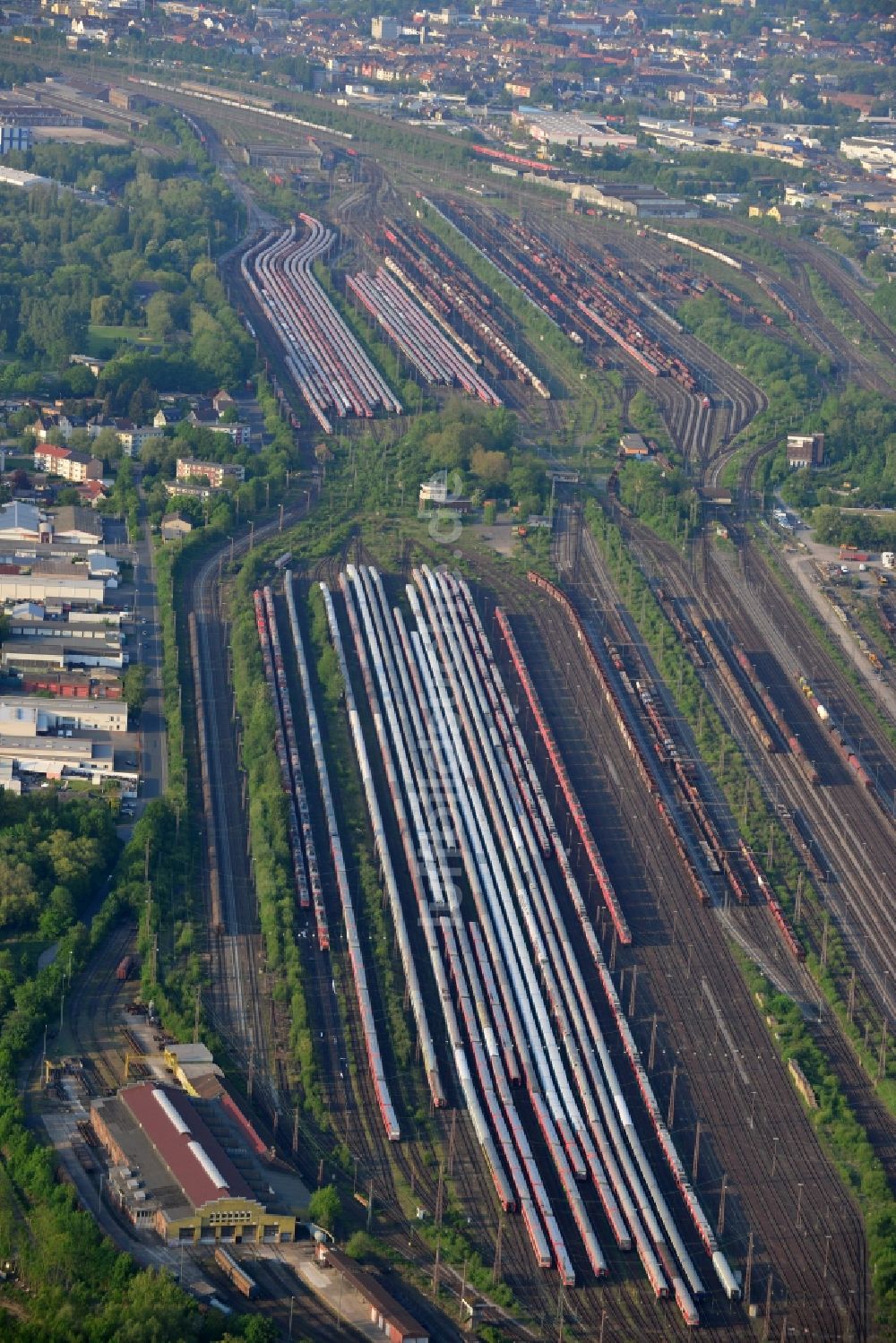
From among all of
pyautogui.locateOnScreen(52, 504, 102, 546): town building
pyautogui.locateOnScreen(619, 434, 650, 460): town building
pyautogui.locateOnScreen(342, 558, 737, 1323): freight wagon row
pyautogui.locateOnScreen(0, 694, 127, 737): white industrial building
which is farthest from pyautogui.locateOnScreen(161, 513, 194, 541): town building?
pyautogui.locateOnScreen(619, 434, 650, 460): town building

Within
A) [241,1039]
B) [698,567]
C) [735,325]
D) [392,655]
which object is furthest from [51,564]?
[735,325]

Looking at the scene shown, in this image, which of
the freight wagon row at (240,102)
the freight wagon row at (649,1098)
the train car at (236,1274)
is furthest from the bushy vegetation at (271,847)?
the freight wagon row at (240,102)

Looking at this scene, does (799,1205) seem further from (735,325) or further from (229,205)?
(229,205)

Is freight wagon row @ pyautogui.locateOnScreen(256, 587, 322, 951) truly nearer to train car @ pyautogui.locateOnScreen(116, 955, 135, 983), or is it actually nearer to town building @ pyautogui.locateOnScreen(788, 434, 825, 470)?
train car @ pyautogui.locateOnScreen(116, 955, 135, 983)

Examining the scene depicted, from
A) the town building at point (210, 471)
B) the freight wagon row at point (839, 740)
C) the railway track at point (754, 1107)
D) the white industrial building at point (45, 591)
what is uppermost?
the railway track at point (754, 1107)

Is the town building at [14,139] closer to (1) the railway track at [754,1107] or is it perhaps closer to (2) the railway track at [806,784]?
(2) the railway track at [806,784]

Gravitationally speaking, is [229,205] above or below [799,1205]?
below
